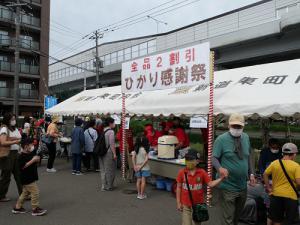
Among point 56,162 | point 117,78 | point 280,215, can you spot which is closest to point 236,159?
point 280,215

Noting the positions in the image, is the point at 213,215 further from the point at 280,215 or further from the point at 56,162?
the point at 56,162

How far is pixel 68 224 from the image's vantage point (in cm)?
582

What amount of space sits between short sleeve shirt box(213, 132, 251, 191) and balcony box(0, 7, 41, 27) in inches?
1341

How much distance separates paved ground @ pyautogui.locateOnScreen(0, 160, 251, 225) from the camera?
19.8 feet

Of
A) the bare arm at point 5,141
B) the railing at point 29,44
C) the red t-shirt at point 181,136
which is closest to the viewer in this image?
the bare arm at point 5,141

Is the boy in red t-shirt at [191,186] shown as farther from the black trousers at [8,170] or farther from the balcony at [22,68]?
the balcony at [22,68]

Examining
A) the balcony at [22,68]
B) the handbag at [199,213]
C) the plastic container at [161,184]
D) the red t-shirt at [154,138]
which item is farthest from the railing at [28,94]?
the handbag at [199,213]

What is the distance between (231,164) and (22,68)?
34.0 meters

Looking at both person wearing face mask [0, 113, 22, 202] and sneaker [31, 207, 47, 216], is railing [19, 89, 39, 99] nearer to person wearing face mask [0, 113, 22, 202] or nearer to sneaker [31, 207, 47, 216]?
person wearing face mask [0, 113, 22, 202]

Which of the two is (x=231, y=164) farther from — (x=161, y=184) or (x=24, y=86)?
(x=24, y=86)

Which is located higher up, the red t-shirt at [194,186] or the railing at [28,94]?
the railing at [28,94]

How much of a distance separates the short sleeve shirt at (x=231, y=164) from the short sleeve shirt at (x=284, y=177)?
500 millimetres

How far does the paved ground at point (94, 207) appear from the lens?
603cm

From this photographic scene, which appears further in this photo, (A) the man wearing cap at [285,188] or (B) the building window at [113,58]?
(B) the building window at [113,58]
